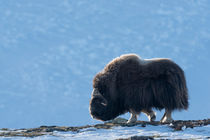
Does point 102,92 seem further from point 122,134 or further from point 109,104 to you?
point 122,134

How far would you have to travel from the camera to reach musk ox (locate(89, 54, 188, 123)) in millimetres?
8625

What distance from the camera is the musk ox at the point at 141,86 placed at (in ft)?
28.3

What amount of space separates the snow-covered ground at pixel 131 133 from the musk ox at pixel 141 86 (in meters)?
0.81

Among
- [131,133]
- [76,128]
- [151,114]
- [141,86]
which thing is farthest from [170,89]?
[76,128]

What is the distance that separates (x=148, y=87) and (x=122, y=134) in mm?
1396

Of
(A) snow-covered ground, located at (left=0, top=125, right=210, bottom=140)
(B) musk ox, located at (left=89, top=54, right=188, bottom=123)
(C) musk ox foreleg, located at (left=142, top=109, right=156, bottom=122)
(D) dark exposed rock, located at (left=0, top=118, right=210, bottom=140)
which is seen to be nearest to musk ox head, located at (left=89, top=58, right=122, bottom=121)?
(B) musk ox, located at (left=89, top=54, right=188, bottom=123)

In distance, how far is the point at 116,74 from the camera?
9.02m

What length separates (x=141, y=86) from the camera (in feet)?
28.7

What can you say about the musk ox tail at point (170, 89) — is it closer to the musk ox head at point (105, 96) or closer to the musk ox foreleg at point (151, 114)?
the musk ox foreleg at point (151, 114)

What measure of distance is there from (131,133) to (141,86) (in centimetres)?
134

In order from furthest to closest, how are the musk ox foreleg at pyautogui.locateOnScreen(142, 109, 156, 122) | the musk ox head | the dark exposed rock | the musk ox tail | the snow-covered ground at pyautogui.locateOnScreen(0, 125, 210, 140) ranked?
the musk ox foreleg at pyautogui.locateOnScreen(142, 109, 156, 122)
the musk ox head
the musk ox tail
the dark exposed rock
the snow-covered ground at pyautogui.locateOnScreen(0, 125, 210, 140)

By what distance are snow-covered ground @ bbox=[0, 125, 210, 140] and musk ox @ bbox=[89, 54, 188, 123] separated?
0.81m

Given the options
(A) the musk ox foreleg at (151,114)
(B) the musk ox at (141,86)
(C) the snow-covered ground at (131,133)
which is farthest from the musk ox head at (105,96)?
(C) the snow-covered ground at (131,133)

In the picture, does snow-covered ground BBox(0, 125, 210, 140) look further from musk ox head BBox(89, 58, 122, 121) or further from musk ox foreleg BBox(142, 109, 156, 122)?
musk ox foreleg BBox(142, 109, 156, 122)
